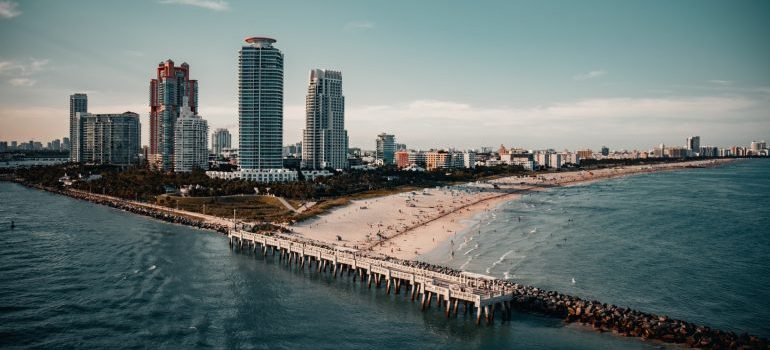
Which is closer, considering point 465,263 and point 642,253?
point 465,263

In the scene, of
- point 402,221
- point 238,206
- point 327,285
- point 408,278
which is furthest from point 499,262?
point 238,206

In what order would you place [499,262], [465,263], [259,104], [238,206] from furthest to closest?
[259,104] < [238,206] < [499,262] < [465,263]

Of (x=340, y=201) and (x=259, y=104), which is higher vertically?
(x=259, y=104)

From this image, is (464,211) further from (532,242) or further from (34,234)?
(34,234)

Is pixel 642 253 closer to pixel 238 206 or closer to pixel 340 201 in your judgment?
pixel 340 201

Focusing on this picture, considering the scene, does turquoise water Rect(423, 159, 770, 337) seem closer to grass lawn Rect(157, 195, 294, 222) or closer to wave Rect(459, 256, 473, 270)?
wave Rect(459, 256, 473, 270)

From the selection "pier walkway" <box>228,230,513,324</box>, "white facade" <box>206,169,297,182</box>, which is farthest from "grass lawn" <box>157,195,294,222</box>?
"white facade" <box>206,169,297,182</box>
